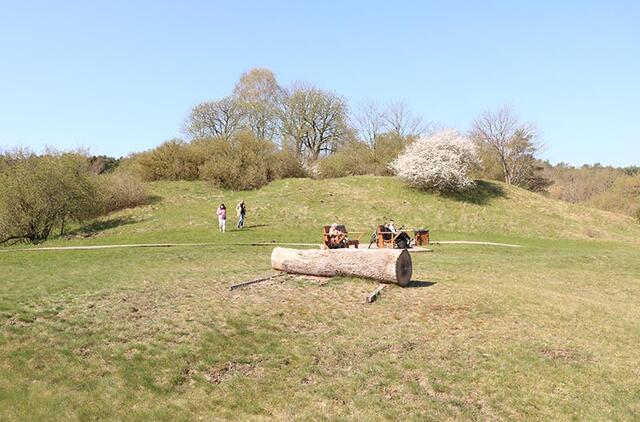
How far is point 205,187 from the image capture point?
4581 cm

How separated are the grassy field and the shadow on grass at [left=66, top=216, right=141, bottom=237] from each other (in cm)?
1263

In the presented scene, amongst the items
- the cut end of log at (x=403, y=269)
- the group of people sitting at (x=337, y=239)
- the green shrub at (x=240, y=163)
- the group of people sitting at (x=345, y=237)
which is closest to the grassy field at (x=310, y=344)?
the cut end of log at (x=403, y=269)

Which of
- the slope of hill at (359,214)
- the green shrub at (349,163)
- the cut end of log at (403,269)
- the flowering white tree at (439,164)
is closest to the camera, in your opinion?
the cut end of log at (403,269)

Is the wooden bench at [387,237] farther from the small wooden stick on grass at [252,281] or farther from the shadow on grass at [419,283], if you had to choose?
the small wooden stick on grass at [252,281]

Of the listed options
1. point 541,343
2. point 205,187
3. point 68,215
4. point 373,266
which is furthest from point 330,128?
point 541,343

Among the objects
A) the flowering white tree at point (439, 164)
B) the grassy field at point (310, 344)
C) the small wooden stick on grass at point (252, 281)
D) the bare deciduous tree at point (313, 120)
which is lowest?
the grassy field at point (310, 344)

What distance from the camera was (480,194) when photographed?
42.3m

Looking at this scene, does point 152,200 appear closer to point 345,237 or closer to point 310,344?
point 345,237

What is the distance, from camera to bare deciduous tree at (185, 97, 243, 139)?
2420 inches

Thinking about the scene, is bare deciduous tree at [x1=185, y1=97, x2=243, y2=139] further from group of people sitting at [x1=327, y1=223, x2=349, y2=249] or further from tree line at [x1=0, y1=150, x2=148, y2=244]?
group of people sitting at [x1=327, y1=223, x2=349, y2=249]

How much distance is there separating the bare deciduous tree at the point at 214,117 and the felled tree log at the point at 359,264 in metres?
49.9

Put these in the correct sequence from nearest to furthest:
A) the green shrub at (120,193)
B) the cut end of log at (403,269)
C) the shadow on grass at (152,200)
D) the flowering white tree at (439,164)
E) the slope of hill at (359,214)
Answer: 1. the cut end of log at (403,269)
2. the slope of hill at (359,214)
3. the green shrub at (120,193)
4. the shadow on grass at (152,200)
5. the flowering white tree at (439,164)

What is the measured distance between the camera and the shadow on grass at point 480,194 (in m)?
40.8

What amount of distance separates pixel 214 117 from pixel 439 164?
108ft
